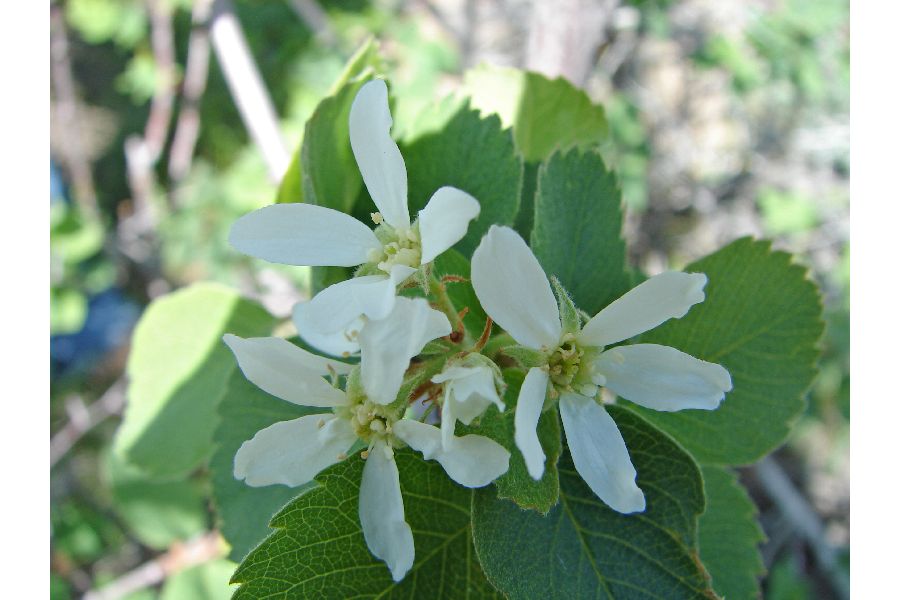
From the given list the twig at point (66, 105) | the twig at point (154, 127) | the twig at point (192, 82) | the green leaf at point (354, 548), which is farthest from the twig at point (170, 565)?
the green leaf at point (354, 548)

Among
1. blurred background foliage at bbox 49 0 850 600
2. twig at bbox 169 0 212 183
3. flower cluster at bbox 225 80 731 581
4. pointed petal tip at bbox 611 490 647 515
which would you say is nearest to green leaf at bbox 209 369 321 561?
flower cluster at bbox 225 80 731 581

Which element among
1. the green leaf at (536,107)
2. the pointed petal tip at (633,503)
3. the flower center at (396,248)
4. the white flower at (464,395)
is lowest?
the pointed petal tip at (633,503)

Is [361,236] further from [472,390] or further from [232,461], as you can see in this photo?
[232,461]

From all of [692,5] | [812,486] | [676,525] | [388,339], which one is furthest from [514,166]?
[692,5]

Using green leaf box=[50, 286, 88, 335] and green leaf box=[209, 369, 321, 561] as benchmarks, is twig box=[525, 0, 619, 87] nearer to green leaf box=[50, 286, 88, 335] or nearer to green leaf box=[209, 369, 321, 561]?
green leaf box=[209, 369, 321, 561]

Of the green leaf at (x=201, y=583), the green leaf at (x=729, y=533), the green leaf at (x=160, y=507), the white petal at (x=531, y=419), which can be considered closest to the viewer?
the white petal at (x=531, y=419)

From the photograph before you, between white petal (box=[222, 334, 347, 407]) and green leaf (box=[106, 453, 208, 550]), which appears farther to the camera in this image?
green leaf (box=[106, 453, 208, 550])

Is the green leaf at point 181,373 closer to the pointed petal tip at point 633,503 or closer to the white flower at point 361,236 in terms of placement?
the white flower at point 361,236

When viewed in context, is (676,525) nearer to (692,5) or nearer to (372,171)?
Result: (372,171)
